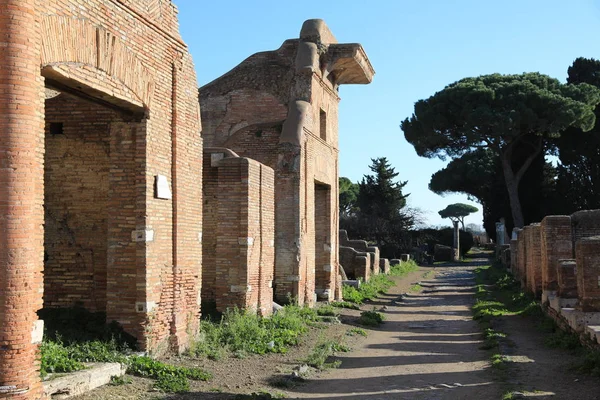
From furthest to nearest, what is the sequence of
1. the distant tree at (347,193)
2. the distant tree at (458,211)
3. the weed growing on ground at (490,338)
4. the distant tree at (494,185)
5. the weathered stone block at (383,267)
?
the distant tree at (458,211) → the distant tree at (347,193) → the distant tree at (494,185) → the weathered stone block at (383,267) → the weed growing on ground at (490,338)

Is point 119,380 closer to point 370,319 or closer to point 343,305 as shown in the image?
point 370,319

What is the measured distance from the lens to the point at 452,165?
159 feet

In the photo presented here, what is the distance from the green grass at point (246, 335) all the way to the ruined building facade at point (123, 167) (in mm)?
474

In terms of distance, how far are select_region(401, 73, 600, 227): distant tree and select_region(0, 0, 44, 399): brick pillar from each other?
31.9 metres

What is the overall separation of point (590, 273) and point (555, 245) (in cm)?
434

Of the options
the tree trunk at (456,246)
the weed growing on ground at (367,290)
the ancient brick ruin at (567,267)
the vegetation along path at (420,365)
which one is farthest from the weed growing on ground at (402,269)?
the vegetation along path at (420,365)

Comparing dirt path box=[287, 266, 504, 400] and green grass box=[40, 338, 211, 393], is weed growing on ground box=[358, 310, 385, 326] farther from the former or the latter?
green grass box=[40, 338, 211, 393]

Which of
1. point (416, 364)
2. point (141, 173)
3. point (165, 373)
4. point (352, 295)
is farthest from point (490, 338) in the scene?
point (352, 295)

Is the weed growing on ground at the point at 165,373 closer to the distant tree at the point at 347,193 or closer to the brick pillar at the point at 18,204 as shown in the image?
the brick pillar at the point at 18,204

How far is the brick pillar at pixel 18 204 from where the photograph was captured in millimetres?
5836

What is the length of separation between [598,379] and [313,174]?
938 centimetres

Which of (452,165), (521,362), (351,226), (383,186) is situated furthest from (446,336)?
(452,165)

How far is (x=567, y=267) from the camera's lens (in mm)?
13273

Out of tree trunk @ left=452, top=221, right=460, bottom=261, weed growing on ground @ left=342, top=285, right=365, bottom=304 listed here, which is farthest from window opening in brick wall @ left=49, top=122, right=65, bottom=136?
tree trunk @ left=452, top=221, right=460, bottom=261
